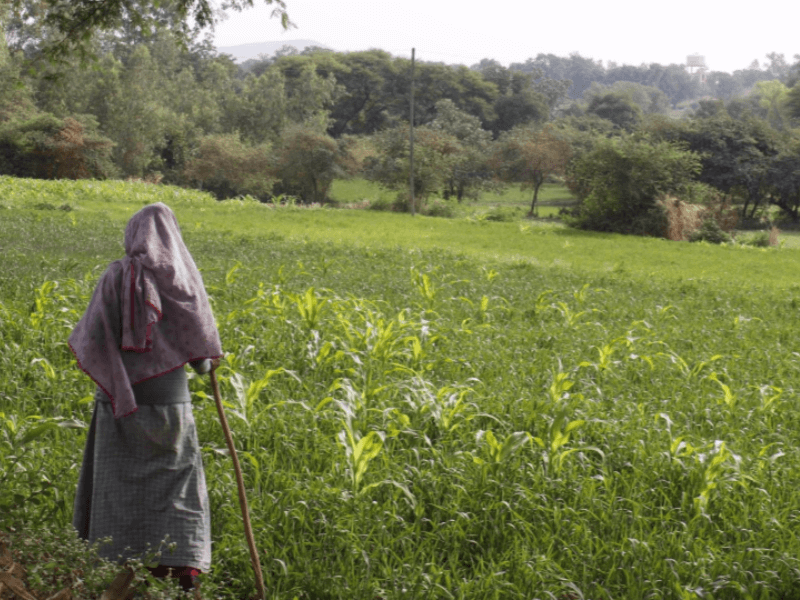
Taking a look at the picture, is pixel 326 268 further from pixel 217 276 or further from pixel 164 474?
pixel 164 474

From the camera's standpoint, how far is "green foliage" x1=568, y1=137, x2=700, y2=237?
25484 millimetres

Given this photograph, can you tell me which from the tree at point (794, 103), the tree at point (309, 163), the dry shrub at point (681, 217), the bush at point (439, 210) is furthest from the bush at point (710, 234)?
the tree at point (794, 103)

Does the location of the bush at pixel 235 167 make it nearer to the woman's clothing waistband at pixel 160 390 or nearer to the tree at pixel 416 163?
the tree at pixel 416 163

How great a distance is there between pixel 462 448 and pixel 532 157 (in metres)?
34.3

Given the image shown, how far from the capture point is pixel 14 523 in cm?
325

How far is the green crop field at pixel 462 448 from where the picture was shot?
3.07 m

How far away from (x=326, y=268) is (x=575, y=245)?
1093 centimetres

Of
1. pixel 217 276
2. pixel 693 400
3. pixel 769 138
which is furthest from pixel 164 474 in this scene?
pixel 769 138

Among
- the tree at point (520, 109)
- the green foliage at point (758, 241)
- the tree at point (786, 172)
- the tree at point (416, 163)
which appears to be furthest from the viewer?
the tree at point (520, 109)

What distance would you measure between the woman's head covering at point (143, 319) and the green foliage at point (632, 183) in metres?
24.5

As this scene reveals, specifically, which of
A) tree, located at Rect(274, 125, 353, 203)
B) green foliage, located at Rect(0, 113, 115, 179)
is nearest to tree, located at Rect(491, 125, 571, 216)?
tree, located at Rect(274, 125, 353, 203)

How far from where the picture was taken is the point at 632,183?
2562 cm

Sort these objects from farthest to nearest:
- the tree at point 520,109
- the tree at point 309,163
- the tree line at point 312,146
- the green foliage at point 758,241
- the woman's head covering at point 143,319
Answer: the tree at point 520,109, the tree at point 309,163, the tree line at point 312,146, the green foliage at point 758,241, the woman's head covering at point 143,319

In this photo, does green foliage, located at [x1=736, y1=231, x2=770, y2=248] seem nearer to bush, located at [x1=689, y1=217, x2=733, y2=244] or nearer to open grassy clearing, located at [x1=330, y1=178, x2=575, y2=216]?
bush, located at [x1=689, y1=217, x2=733, y2=244]
